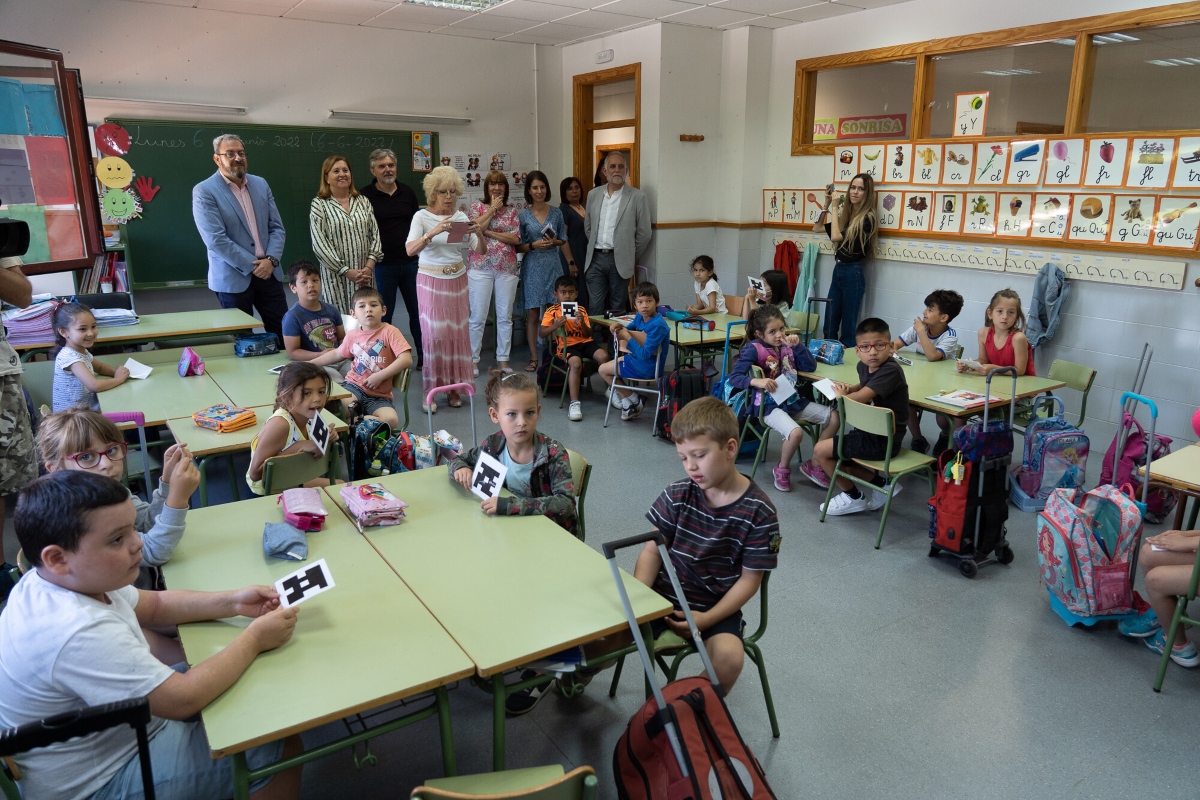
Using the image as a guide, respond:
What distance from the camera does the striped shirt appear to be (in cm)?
210

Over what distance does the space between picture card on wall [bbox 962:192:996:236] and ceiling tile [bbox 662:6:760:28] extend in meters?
2.33

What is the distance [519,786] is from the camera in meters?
1.46

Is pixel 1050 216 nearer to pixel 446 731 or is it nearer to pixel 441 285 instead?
pixel 441 285

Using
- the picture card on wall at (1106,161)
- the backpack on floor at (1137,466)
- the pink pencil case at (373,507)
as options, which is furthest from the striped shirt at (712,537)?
the picture card on wall at (1106,161)

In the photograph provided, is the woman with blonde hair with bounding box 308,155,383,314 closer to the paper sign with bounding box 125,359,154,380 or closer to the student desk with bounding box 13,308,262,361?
the student desk with bounding box 13,308,262,361

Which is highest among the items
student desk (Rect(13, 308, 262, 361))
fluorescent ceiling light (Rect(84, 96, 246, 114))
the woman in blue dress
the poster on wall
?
fluorescent ceiling light (Rect(84, 96, 246, 114))

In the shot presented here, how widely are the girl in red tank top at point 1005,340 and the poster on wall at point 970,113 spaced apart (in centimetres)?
170

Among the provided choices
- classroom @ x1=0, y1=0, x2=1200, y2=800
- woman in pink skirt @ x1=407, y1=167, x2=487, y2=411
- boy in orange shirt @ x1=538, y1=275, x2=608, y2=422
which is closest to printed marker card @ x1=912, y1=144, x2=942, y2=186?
classroom @ x1=0, y1=0, x2=1200, y2=800

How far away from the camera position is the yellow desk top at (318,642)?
4.70 ft

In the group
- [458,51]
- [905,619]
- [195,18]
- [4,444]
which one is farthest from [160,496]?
[458,51]

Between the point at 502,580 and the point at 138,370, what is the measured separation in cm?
281

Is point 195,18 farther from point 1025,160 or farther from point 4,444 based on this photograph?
point 1025,160

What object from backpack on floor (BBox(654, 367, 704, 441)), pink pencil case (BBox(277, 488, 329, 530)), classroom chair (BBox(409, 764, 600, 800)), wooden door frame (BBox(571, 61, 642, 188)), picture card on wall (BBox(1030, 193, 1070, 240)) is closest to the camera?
classroom chair (BBox(409, 764, 600, 800))

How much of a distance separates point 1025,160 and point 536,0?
365 centimetres
